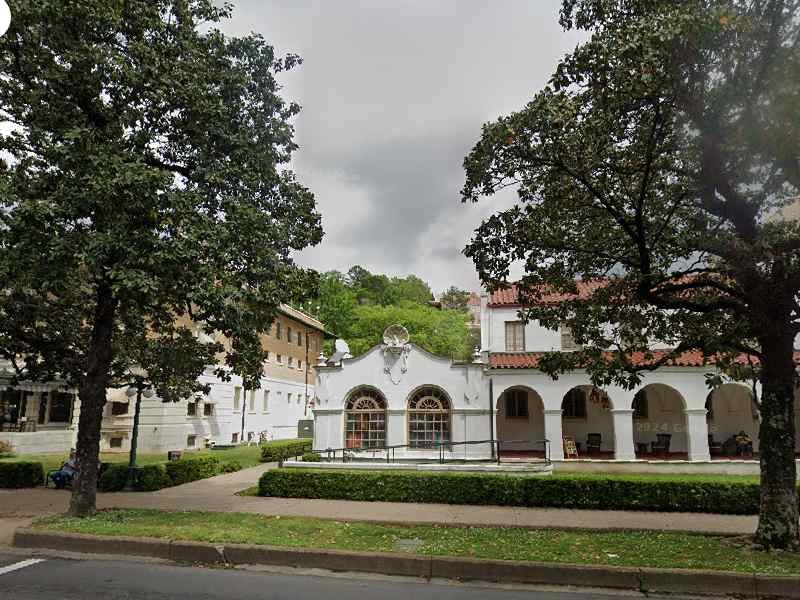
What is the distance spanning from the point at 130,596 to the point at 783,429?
31.4 feet

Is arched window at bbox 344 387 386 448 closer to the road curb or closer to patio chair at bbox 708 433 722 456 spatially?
patio chair at bbox 708 433 722 456

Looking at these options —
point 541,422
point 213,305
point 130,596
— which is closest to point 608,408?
point 541,422

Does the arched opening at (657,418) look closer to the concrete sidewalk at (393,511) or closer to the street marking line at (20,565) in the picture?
the concrete sidewalk at (393,511)

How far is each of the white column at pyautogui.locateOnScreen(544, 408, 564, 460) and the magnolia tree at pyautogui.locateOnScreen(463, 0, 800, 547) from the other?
10623 millimetres

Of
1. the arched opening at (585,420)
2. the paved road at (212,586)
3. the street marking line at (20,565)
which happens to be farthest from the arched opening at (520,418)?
the street marking line at (20,565)

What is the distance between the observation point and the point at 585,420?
953 inches

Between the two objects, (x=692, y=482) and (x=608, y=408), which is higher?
(x=608, y=408)

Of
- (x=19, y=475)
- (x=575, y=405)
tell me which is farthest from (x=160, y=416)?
(x=575, y=405)

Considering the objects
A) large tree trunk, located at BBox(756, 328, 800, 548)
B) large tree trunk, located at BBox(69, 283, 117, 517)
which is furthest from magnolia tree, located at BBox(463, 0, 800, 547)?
large tree trunk, located at BBox(69, 283, 117, 517)

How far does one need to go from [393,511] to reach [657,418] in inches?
603

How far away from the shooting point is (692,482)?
13.4 m

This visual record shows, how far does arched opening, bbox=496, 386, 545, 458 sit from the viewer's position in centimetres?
2406

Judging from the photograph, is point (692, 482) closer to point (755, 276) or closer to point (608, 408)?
point (755, 276)

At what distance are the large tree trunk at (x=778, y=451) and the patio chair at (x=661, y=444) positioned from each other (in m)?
14.7
